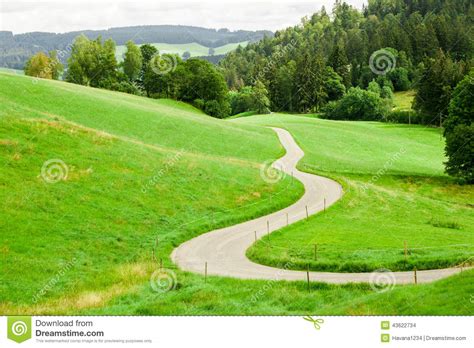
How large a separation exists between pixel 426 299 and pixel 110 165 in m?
33.3

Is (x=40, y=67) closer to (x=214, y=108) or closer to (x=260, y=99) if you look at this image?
(x=214, y=108)

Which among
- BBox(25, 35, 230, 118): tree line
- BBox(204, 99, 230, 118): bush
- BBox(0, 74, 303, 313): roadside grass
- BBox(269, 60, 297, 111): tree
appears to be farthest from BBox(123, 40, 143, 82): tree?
BBox(0, 74, 303, 313): roadside grass

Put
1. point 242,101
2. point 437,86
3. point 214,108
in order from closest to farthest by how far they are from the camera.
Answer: point 437,86
point 214,108
point 242,101

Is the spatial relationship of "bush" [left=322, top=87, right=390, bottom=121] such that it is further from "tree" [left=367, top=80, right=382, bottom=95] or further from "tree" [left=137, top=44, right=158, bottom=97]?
"tree" [left=137, top=44, right=158, bottom=97]

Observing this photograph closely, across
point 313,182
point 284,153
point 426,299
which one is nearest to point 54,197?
point 426,299

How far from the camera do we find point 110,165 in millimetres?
46250

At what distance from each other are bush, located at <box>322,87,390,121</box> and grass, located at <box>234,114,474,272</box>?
2971cm

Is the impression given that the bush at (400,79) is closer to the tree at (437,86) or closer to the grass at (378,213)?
the tree at (437,86)

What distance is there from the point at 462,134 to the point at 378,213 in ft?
84.4

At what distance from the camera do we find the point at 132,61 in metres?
126

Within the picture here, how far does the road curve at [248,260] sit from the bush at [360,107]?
81.2 metres

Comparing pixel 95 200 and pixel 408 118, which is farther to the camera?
pixel 408 118

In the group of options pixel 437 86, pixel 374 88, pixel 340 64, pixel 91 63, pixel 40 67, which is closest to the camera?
pixel 437 86

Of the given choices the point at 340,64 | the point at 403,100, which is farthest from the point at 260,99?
the point at 403,100
